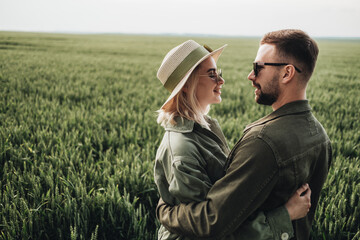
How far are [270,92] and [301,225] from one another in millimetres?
788

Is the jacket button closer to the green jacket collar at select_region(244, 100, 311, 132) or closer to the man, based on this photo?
the man

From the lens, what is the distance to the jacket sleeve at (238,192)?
3.86 feet

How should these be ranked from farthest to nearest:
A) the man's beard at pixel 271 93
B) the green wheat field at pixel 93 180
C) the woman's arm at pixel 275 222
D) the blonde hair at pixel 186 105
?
the green wheat field at pixel 93 180 → the blonde hair at pixel 186 105 → the man's beard at pixel 271 93 → the woman's arm at pixel 275 222

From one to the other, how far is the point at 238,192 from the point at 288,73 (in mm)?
659

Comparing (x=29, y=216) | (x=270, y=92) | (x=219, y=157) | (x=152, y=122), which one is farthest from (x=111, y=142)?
(x=270, y=92)

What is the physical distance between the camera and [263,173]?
3.85ft

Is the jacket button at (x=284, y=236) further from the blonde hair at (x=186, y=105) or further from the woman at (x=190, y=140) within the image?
the blonde hair at (x=186, y=105)

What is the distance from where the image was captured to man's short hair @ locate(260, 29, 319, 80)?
133cm

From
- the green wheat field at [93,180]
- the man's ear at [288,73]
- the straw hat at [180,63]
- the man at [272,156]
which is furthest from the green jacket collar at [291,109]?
the green wheat field at [93,180]

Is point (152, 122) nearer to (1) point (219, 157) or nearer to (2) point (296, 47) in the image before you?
(1) point (219, 157)

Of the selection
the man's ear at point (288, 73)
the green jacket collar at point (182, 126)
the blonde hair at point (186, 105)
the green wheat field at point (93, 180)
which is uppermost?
the man's ear at point (288, 73)

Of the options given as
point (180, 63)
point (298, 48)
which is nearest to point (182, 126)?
point (180, 63)

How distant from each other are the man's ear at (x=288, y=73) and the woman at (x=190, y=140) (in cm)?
45

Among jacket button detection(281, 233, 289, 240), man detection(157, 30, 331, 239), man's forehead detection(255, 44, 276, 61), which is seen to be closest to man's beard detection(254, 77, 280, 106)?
man detection(157, 30, 331, 239)
